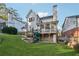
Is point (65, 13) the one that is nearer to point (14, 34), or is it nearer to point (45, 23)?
point (45, 23)

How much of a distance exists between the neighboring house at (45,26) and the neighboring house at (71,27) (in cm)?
8

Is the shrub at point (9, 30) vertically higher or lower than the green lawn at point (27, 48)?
higher

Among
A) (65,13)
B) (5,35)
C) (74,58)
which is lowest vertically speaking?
(74,58)

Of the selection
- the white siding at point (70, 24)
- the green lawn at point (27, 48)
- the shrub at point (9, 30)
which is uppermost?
the white siding at point (70, 24)

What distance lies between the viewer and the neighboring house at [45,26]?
8.93ft

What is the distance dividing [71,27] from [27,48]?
40 cm

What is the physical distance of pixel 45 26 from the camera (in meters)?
2.73

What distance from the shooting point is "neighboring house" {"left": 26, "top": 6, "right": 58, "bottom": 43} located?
272 cm

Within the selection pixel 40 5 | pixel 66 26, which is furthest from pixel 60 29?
pixel 40 5

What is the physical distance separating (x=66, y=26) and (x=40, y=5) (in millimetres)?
276

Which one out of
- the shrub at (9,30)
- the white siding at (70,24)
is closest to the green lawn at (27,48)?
the shrub at (9,30)

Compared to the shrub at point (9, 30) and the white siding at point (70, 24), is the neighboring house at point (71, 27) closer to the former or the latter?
the white siding at point (70, 24)

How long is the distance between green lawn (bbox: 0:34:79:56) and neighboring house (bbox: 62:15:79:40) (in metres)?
0.10

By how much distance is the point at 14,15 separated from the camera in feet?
9.00
